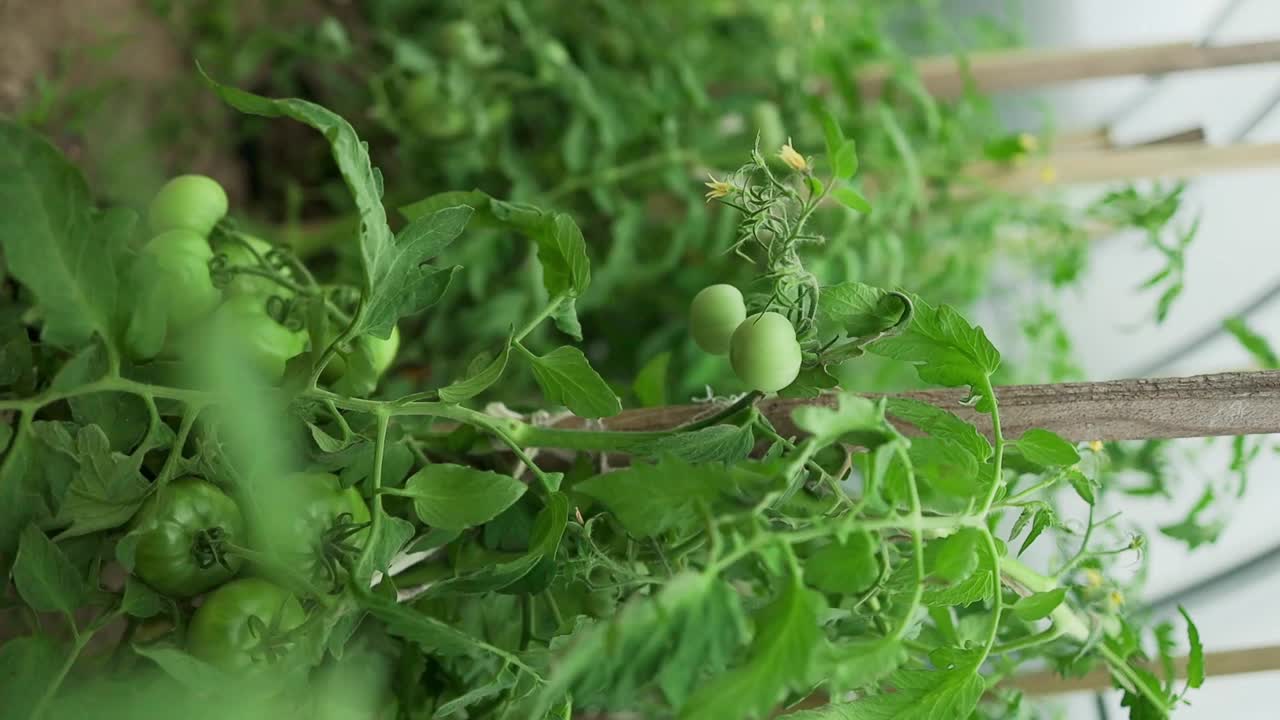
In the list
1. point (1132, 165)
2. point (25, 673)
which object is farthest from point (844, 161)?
point (1132, 165)

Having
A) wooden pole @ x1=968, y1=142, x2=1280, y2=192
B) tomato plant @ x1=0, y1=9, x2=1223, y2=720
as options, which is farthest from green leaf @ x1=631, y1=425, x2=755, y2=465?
wooden pole @ x1=968, y1=142, x2=1280, y2=192

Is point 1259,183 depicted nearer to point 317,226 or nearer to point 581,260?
point 581,260

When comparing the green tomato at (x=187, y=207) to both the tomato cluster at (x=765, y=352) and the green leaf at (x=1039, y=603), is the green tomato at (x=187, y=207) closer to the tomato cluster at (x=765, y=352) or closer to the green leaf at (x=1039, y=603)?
the tomato cluster at (x=765, y=352)

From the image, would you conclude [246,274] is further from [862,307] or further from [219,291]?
[862,307]

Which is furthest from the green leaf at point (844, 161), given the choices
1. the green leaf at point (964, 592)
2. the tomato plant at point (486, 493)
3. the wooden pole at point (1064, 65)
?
the wooden pole at point (1064, 65)

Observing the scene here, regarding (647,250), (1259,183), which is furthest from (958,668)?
(1259,183)

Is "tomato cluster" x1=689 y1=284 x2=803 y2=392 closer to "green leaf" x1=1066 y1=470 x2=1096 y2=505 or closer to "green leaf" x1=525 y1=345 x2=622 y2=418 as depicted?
"green leaf" x1=525 y1=345 x2=622 y2=418
